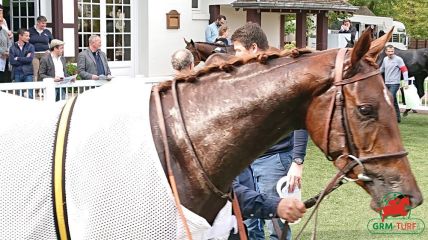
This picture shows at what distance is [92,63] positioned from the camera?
12.2 m

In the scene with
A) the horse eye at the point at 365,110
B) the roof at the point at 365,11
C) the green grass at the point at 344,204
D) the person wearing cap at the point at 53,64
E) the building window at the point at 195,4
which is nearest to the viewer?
the horse eye at the point at 365,110

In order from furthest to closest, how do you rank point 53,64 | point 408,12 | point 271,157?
1. point 408,12
2. point 53,64
3. point 271,157

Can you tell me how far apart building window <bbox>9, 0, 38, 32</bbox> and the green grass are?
732 centimetres

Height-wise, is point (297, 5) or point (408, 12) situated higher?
point (408, 12)

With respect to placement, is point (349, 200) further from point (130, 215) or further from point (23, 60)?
point (23, 60)

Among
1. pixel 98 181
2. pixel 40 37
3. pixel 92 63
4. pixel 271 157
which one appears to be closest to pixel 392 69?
pixel 92 63

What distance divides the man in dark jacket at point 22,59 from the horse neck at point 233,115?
10333mm

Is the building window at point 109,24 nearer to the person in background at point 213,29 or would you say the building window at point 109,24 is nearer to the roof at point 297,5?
the person in background at point 213,29

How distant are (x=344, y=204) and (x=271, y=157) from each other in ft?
10.6

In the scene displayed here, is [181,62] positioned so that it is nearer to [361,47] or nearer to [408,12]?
[361,47]

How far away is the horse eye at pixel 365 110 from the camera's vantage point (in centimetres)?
279

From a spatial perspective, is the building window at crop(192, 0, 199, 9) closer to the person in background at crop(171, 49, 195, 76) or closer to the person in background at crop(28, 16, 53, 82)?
the person in background at crop(28, 16, 53, 82)

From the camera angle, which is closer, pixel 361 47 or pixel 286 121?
pixel 361 47

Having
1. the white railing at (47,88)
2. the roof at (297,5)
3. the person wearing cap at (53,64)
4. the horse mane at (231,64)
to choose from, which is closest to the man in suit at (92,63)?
the person wearing cap at (53,64)
